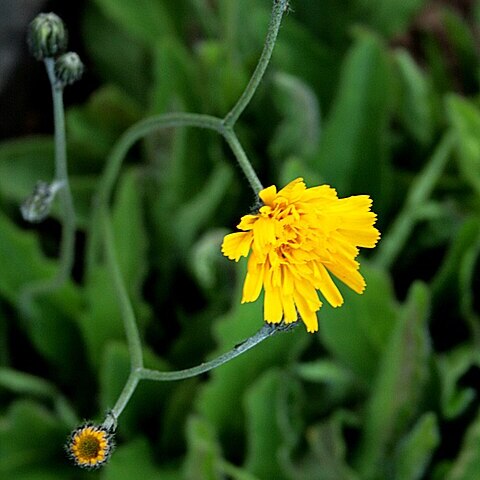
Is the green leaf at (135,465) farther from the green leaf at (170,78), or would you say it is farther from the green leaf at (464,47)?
the green leaf at (464,47)

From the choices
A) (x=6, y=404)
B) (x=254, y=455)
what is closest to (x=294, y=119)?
(x=254, y=455)

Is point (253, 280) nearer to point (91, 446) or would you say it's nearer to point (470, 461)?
point (91, 446)

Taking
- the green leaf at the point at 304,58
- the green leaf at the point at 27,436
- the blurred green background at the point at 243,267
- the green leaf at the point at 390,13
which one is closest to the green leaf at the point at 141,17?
the blurred green background at the point at 243,267

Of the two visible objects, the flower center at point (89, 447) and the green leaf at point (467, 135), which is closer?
the flower center at point (89, 447)

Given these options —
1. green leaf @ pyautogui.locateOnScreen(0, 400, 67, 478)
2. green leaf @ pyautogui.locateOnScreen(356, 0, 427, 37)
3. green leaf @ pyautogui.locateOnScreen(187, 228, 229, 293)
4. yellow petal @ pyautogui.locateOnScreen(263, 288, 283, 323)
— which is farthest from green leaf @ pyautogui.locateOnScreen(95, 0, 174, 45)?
yellow petal @ pyautogui.locateOnScreen(263, 288, 283, 323)

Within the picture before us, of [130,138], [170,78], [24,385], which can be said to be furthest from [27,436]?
[170,78]

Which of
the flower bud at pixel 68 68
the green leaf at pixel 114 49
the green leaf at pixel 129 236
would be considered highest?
the green leaf at pixel 114 49
